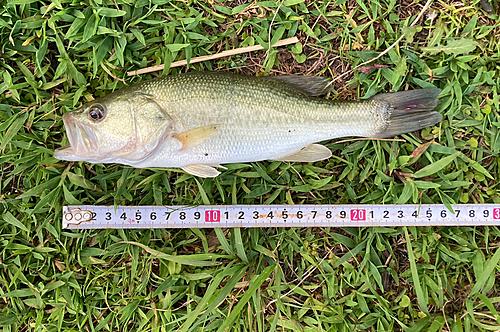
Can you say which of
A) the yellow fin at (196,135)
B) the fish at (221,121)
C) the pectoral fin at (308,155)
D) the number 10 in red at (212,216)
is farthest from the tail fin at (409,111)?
the number 10 in red at (212,216)

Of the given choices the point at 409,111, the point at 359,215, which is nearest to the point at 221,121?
the point at 359,215

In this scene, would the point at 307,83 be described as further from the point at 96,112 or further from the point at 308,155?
the point at 96,112

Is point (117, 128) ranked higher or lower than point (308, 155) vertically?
higher

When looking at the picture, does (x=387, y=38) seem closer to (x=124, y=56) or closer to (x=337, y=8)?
(x=337, y=8)

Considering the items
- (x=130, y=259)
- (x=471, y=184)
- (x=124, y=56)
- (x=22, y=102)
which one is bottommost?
(x=130, y=259)

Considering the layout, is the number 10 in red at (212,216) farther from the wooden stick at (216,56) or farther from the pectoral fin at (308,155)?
the wooden stick at (216,56)

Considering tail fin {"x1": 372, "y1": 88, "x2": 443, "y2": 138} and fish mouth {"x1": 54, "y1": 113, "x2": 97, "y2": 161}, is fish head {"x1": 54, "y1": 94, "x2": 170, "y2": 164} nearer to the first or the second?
fish mouth {"x1": 54, "y1": 113, "x2": 97, "y2": 161}

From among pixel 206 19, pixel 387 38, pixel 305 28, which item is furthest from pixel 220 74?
pixel 387 38

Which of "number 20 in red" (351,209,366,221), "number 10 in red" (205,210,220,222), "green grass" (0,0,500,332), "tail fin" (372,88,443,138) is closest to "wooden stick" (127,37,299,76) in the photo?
"green grass" (0,0,500,332)
